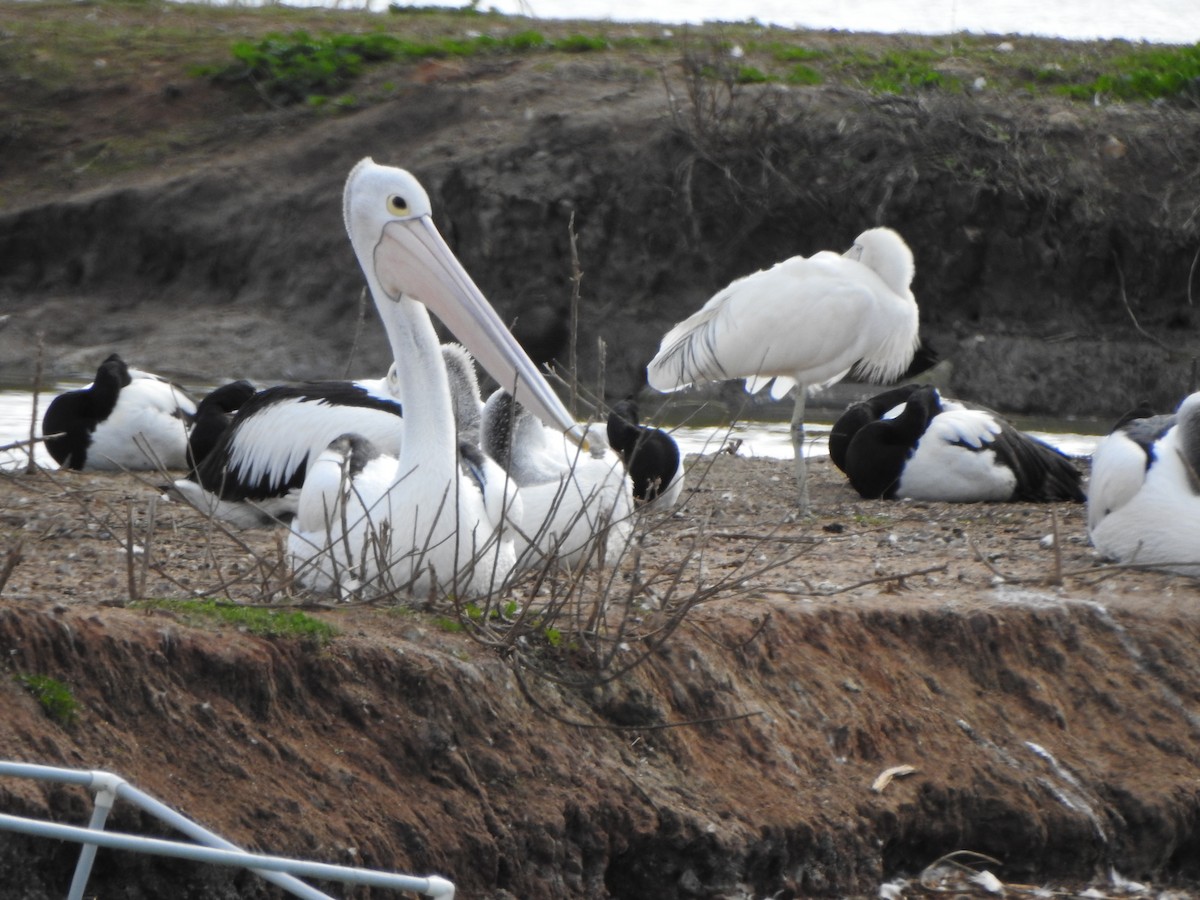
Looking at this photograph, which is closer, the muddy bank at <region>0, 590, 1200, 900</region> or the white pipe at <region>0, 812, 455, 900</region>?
the white pipe at <region>0, 812, 455, 900</region>

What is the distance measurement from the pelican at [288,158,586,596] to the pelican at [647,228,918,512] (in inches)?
125

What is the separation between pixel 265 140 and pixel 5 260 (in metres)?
2.93

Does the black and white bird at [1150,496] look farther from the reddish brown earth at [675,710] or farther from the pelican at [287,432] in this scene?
the pelican at [287,432]

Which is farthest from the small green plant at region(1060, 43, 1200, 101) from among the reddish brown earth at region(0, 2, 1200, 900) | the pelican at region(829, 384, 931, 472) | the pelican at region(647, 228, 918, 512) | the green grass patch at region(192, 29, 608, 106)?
the pelican at region(647, 228, 918, 512)

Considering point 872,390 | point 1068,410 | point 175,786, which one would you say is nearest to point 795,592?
point 175,786

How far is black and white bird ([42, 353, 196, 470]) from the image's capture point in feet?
27.6

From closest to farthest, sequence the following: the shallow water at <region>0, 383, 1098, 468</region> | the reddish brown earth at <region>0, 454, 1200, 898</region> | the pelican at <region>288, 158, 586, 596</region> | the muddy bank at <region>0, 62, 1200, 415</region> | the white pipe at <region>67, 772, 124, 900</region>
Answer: the white pipe at <region>67, 772, 124, 900</region> → the reddish brown earth at <region>0, 454, 1200, 898</region> → the pelican at <region>288, 158, 586, 596</region> → the shallow water at <region>0, 383, 1098, 468</region> → the muddy bank at <region>0, 62, 1200, 415</region>

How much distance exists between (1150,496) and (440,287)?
8.45 ft

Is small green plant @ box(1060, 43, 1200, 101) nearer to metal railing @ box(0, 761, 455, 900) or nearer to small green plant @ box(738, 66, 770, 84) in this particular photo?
small green plant @ box(738, 66, 770, 84)

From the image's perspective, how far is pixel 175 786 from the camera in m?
3.56

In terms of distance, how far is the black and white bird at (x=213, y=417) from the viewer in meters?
7.94

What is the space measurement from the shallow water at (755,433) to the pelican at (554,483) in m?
3.81

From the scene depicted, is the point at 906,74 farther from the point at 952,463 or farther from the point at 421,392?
the point at 421,392

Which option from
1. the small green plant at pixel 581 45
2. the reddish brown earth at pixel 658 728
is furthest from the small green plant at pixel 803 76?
the reddish brown earth at pixel 658 728
